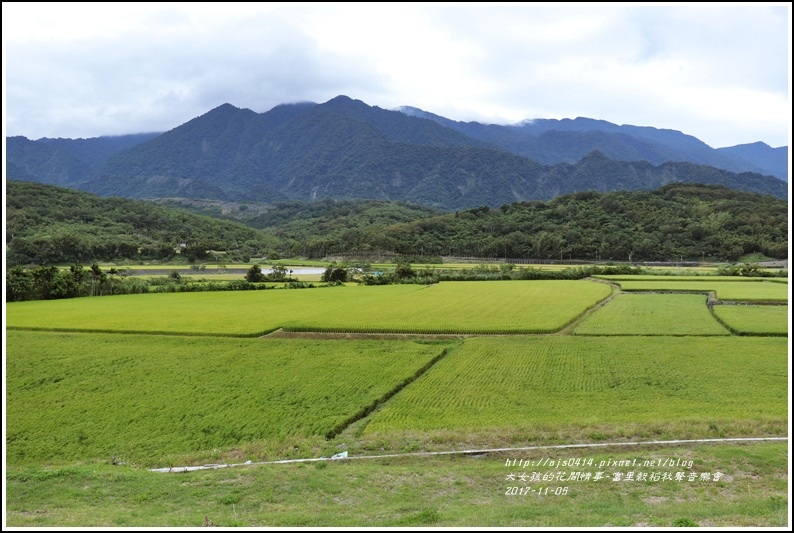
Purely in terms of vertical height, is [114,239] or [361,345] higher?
[114,239]

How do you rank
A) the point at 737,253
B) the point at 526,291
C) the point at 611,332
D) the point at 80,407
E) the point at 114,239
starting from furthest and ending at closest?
the point at 114,239, the point at 737,253, the point at 526,291, the point at 611,332, the point at 80,407

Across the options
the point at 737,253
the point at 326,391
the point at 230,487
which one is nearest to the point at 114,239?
the point at 326,391

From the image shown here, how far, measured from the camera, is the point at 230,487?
1214 centimetres

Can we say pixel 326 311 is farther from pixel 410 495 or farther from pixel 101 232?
pixel 101 232

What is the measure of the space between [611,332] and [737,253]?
Answer: 80490 millimetres

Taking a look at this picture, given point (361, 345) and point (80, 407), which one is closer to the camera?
point (80, 407)

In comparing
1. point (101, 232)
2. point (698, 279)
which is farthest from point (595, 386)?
point (101, 232)

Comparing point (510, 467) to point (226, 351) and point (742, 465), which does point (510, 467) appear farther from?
point (226, 351)

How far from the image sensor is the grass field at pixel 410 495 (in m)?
9.14

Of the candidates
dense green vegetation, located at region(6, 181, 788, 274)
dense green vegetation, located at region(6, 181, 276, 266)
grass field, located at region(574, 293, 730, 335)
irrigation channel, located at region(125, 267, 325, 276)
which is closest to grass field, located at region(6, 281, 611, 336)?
grass field, located at region(574, 293, 730, 335)

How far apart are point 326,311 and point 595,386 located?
79.8 ft

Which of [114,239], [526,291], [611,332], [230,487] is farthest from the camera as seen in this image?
[114,239]

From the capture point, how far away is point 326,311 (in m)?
40.9

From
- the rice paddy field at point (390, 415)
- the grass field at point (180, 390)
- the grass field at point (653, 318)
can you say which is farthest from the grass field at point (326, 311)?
the grass field at point (180, 390)
